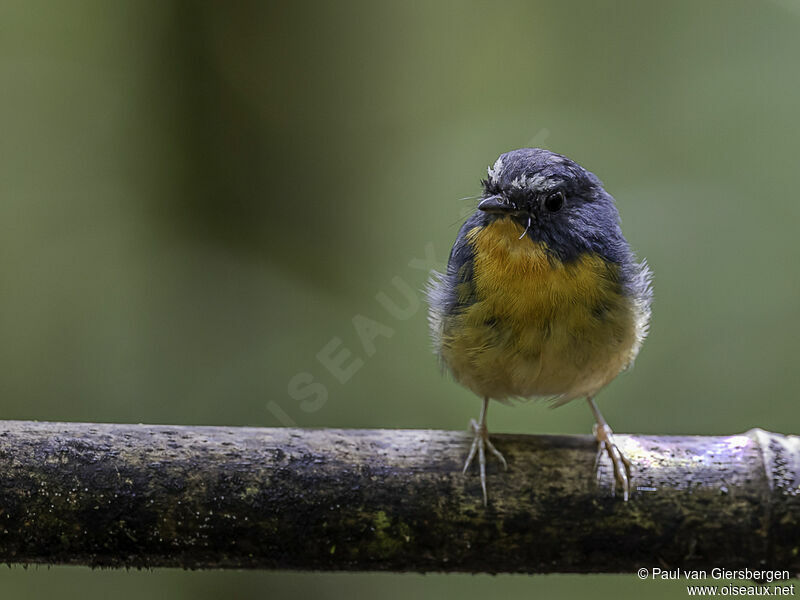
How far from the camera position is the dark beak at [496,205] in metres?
2.68

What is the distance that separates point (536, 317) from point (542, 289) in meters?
0.10

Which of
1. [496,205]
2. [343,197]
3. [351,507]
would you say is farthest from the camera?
[343,197]

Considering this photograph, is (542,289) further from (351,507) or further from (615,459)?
(351,507)

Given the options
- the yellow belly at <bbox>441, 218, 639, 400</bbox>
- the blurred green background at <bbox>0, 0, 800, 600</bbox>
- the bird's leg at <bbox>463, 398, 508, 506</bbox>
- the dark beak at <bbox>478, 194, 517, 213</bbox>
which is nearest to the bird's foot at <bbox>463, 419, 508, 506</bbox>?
the bird's leg at <bbox>463, 398, 508, 506</bbox>

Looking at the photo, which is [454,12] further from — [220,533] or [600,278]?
[220,533]

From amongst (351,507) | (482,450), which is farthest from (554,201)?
(351,507)

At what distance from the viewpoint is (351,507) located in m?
2.56

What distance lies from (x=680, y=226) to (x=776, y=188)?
0.79 metres

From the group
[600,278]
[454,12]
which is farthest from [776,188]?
[600,278]

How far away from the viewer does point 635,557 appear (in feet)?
8.50

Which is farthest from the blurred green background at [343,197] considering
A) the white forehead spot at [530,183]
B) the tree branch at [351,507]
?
the tree branch at [351,507]

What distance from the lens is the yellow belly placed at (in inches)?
109

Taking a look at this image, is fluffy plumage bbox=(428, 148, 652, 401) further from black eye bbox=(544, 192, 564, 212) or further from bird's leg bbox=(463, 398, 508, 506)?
bird's leg bbox=(463, 398, 508, 506)

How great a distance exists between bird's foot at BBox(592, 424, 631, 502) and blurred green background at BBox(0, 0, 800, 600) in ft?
6.89
